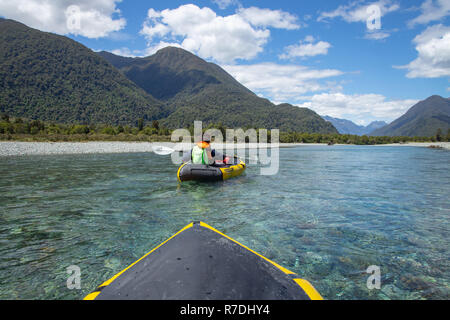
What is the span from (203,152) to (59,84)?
142m

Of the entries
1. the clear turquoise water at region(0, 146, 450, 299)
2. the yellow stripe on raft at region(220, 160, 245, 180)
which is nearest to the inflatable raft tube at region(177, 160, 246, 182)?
the yellow stripe on raft at region(220, 160, 245, 180)

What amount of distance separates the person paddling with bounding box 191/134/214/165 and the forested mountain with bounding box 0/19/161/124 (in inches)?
4357

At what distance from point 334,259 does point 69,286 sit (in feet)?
14.1

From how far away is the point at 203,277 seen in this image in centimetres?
188

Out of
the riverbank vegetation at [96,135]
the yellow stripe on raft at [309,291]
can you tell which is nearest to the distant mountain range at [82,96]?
the riverbank vegetation at [96,135]

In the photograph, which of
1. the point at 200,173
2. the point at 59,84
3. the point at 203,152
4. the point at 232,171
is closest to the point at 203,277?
the point at 200,173

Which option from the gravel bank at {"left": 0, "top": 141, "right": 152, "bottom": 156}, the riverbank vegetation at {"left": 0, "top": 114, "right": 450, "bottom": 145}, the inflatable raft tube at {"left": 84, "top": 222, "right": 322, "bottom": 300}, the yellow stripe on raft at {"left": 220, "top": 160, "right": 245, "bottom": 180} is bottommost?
the yellow stripe on raft at {"left": 220, "top": 160, "right": 245, "bottom": 180}

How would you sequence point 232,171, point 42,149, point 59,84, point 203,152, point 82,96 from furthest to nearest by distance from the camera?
1. point 82,96
2. point 59,84
3. point 42,149
4. point 232,171
5. point 203,152

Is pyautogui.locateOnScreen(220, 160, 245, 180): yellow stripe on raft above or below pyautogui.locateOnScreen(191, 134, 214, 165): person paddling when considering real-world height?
below

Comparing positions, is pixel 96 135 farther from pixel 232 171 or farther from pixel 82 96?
pixel 82 96

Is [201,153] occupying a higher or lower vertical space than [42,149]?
higher

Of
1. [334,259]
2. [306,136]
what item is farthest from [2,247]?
[306,136]

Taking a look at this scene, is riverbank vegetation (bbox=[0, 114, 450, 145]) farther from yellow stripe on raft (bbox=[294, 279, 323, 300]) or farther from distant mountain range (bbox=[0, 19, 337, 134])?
yellow stripe on raft (bbox=[294, 279, 323, 300])

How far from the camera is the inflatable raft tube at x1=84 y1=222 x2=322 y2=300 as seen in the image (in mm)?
1793
